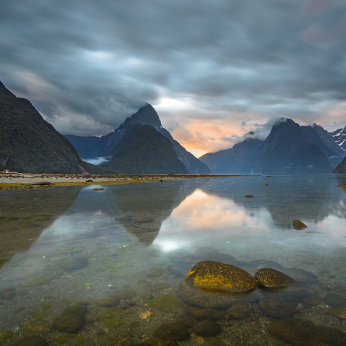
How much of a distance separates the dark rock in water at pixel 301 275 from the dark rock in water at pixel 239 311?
2322 mm

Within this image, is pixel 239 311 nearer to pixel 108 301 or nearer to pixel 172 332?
pixel 172 332

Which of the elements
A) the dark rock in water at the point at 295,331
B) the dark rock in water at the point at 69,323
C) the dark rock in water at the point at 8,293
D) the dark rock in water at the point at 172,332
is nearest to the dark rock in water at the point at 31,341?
the dark rock in water at the point at 69,323

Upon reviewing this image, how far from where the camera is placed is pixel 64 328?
462 centimetres

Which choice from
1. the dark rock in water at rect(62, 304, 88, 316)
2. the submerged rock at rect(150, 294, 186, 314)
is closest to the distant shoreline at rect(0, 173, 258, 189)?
the dark rock in water at rect(62, 304, 88, 316)

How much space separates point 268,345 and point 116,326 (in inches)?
117

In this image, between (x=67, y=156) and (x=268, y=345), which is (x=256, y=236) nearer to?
(x=268, y=345)

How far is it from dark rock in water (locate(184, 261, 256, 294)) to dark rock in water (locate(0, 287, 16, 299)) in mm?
4551

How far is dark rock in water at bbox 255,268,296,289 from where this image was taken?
6.36m

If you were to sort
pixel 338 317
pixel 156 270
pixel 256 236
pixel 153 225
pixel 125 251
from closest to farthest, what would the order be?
pixel 338 317, pixel 156 270, pixel 125 251, pixel 256 236, pixel 153 225

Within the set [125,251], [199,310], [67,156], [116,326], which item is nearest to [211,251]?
[125,251]

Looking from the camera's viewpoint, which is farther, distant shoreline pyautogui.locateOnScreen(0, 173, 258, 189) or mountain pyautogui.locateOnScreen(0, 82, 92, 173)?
mountain pyautogui.locateOnScreen(0, 82, 92, 173)

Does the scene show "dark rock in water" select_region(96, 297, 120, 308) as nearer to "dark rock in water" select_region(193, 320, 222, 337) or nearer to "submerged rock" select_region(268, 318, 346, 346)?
"dark rock in water" select_region(193, 320, 222, 337)

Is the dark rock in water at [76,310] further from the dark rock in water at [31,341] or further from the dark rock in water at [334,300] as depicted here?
the dark rock in water at [334,300]

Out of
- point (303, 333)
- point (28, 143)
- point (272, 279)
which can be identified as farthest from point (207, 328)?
point (28, 143)
